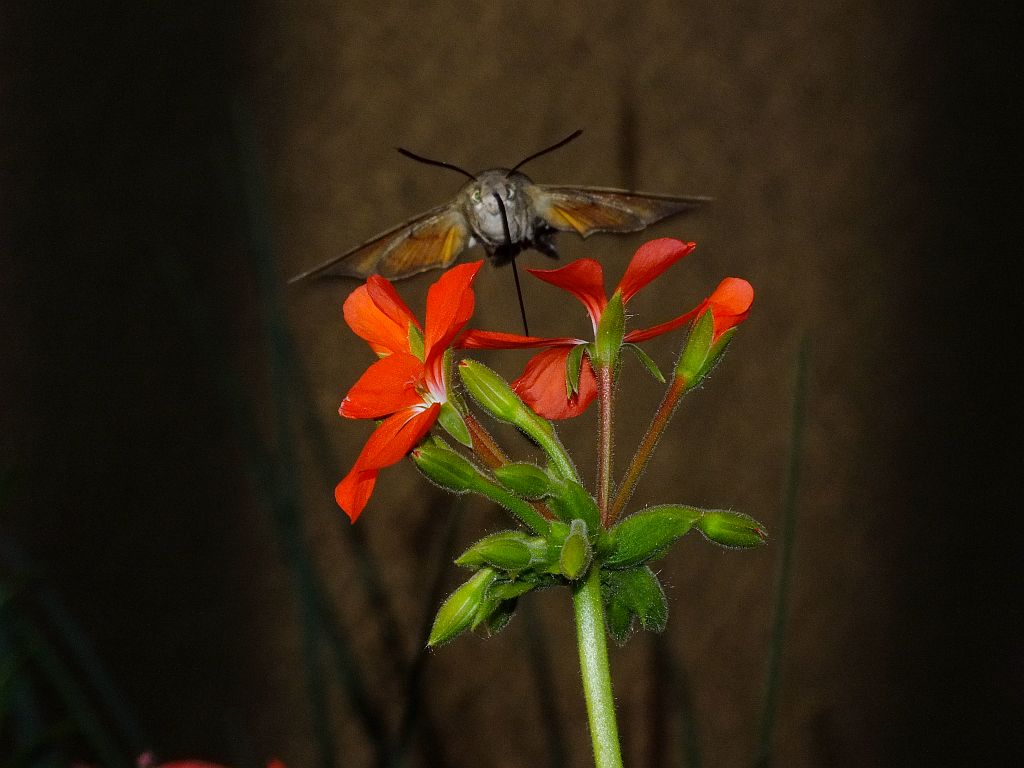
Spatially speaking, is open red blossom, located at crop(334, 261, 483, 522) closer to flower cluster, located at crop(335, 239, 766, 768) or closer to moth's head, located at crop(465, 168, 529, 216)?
flower cluster, located at crop(335, 239, 766, 768)

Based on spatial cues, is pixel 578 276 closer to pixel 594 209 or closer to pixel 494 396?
pixel 494 396

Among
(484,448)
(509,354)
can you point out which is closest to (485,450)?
(484,448)

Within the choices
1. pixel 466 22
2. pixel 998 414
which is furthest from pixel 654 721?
pixel 466 22

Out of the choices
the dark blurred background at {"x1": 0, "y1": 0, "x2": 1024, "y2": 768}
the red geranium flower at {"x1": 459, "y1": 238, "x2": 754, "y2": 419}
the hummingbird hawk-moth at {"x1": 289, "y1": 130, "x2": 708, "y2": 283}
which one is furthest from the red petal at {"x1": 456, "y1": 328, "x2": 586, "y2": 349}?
the dark blurred background at {"x1": 0, "y1": 0, "x2": 1024, "y2": 768}

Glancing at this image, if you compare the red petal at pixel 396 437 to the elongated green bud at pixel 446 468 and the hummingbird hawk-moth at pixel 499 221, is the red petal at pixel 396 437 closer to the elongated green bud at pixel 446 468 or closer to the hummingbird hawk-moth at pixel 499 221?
the elongated green bud at pixel 446 468

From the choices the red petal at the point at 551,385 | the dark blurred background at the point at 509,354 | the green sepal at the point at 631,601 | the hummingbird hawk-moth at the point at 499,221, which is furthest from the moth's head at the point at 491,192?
the dark blurred background at the point at 509,354

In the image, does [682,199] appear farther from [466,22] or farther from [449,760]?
[449,760]
